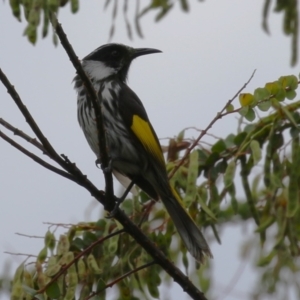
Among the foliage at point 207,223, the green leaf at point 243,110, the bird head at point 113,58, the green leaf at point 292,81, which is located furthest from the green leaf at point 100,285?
the bird head at point 113,58

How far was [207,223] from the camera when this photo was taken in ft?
12.1

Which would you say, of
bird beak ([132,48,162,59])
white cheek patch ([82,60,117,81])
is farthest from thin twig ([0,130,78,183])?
bird beak ([132,48,162,59])

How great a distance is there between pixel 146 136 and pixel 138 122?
0.42 feet

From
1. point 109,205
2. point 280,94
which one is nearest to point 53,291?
point 109,205

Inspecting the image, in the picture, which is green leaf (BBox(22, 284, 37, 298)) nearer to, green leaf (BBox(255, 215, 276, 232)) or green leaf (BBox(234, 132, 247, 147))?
green leaf (BBox(255, 215, 276, 232))

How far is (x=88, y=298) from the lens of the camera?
3.11 m

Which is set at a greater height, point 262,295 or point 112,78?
point 112,78

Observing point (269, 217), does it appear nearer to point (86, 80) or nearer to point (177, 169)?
point (177, 169)

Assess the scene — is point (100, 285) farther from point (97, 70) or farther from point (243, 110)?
point (97, 70)

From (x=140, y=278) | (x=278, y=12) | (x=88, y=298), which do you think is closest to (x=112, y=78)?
(x=140, y=278)

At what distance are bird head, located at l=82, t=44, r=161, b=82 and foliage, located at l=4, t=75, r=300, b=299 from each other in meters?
1.15

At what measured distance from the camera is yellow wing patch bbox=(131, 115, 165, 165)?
4211 millimetres

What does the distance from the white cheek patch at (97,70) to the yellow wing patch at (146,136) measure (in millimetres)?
457

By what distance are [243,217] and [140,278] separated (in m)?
0.91
